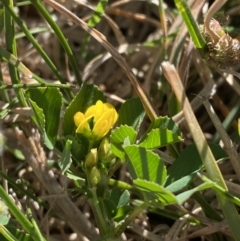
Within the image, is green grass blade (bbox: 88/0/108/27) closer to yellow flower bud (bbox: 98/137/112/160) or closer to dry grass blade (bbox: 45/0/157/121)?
dry grass blade (bbox: 45/0/157/121)

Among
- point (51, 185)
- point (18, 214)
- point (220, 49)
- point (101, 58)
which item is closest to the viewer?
point (18, 214)

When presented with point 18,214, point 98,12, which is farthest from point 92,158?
point 98,12

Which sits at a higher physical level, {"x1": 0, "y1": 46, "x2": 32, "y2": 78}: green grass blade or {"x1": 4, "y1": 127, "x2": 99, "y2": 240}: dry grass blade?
{"x1": 0, "y1": 46, "x2": 32, "y2": 78}: green grass blade

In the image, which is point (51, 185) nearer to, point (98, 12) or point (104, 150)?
point (104, 150)

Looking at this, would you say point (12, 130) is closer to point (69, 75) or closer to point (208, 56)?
point (69, 75)

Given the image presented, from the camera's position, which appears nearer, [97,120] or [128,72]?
[97,120]

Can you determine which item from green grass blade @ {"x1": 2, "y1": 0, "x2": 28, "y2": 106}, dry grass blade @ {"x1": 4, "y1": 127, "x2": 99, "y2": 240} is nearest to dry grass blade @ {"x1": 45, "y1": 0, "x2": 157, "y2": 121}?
green grass blade @ {"x1": 2, "y1": 0, "x2": 28, "y2": 106}

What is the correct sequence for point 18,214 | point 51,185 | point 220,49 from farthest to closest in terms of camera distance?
point 51,185 → point 220,49 → point 18,214

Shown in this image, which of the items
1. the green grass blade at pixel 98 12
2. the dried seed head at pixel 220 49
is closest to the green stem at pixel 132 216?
the dried seed head at pixel 220 49
